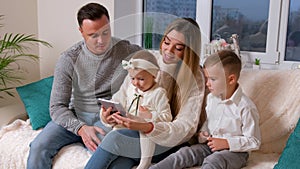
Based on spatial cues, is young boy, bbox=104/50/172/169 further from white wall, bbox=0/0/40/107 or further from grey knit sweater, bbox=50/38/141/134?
white wall, bbox=0/0/40/107

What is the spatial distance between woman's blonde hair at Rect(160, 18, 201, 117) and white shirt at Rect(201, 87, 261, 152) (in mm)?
174

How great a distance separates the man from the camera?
5.23 feet

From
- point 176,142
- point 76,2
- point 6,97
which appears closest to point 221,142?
point 176,142

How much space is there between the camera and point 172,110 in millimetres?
1451

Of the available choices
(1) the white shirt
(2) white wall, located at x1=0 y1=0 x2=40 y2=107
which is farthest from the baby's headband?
(2) white wall, located at x1=0 y1=0 x2=40 y2=107

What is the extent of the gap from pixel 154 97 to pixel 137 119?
0.11m

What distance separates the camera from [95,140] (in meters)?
1.60

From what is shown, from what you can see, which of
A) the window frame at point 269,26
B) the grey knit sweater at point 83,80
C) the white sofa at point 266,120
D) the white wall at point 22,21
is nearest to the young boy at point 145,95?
the grey knit sweater at point 83,80

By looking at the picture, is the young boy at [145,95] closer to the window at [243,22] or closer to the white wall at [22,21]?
the window at [243,22]

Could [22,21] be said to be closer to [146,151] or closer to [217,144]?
[146,151]

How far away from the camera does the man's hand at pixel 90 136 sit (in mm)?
1600

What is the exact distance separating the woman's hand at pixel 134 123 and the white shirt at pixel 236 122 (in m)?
0.32

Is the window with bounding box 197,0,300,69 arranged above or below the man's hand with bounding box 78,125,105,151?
above

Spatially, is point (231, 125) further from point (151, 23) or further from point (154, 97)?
point (151, 23)
